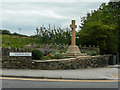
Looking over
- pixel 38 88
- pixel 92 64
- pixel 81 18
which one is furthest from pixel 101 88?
pixel 81 18

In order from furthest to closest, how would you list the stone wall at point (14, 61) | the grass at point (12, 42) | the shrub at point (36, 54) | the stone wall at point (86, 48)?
the stone wall at point (86, 48)
the grass at point (12, 42)
the shrub at point (36, 54)
the stone wall at point (14, 61)

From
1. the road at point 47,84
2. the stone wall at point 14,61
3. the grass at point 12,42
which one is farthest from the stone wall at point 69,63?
the grass at point 12,42

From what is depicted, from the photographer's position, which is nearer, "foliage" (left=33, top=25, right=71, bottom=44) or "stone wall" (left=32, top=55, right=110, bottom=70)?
"stone wall" (left=32, top=55, right=110, bottom=70)

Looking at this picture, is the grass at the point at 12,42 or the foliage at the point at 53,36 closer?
the grass at the point at 12,42

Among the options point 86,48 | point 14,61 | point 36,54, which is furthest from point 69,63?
point 86,48

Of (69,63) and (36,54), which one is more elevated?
(36,54)

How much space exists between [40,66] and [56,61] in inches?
45.9

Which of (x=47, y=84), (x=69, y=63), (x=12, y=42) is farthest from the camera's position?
(x=12, y=42)

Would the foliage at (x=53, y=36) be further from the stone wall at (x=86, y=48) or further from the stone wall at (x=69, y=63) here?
the stone wall at (x=69, y=63)

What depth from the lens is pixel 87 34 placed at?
23234 millimetres

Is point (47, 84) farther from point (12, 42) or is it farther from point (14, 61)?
point (12, 42)

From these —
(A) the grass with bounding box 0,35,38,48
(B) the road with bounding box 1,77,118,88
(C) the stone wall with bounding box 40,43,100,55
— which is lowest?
(B) the road with bounding box 1,77,118,88

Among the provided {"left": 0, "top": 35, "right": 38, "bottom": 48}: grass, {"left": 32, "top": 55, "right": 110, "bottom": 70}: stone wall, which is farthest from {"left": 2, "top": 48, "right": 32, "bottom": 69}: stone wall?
{"left": 0, "top": 35, "right": 38, "bottom": 48}: grass

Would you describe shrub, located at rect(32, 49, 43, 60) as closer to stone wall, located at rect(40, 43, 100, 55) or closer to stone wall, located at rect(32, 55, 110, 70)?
stone wall, located at rect(32, 55, 110, 70)
